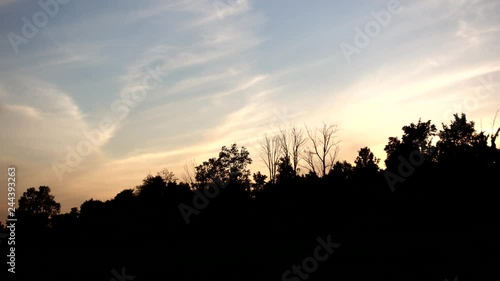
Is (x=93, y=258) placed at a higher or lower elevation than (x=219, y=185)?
lower

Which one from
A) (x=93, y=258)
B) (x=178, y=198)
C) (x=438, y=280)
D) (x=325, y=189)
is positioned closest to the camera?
(x=438, y=280)

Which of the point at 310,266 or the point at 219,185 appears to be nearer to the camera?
the point at 310,266

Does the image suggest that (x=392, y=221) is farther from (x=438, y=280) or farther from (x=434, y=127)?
(x=434, y=127)

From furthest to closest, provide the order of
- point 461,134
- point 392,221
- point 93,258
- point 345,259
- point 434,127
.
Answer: point 434,127 < point 461,134 < point 93,258 < point 392,221 < point 345,259

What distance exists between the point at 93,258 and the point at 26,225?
20197 mm

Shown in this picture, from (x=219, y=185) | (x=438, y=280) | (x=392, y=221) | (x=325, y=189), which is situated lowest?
(x=438, y=280)

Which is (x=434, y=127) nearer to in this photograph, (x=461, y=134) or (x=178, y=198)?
(x=461, y=134)

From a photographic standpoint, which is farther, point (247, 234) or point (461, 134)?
point (461, 134)

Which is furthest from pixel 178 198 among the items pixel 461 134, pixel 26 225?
pixel 461 134

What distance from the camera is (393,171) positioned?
2600 cm

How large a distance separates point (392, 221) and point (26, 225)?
3782 centimetres

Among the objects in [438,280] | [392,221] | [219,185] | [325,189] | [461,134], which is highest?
[461,134]

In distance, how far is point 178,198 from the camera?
34.6 m

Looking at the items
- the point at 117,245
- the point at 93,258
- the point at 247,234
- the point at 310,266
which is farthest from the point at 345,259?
the point at 117,245
